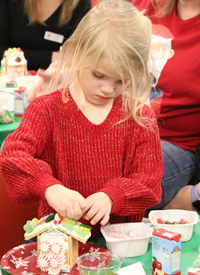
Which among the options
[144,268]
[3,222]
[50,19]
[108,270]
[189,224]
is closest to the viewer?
[108,270]

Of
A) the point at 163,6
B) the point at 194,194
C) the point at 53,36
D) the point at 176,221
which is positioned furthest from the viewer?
the point at 53,36

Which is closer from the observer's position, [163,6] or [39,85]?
[163,6]

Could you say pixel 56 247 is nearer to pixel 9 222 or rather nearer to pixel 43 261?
pixel 43 261

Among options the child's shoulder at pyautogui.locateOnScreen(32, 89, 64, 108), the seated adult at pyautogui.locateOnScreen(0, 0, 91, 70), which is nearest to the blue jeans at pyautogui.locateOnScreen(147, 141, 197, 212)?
the child's shoulder at pyautogui.locateOnScreen(32, 89, 64, 108)

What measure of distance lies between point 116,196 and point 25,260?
0.88 feet

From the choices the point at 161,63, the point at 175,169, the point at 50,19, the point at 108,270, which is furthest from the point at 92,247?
the point at 50,19

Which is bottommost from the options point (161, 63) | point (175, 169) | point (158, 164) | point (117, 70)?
point (175, 169)

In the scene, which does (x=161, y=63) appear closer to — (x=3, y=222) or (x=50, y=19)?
(x=3, y=222)

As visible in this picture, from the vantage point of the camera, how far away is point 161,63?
1.68 metres

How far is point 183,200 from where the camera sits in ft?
5.22

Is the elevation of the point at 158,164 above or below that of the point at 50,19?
below

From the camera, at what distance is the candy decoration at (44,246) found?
0.87 metres

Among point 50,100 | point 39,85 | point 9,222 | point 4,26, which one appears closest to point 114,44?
point 50,100

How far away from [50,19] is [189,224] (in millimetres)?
2032
